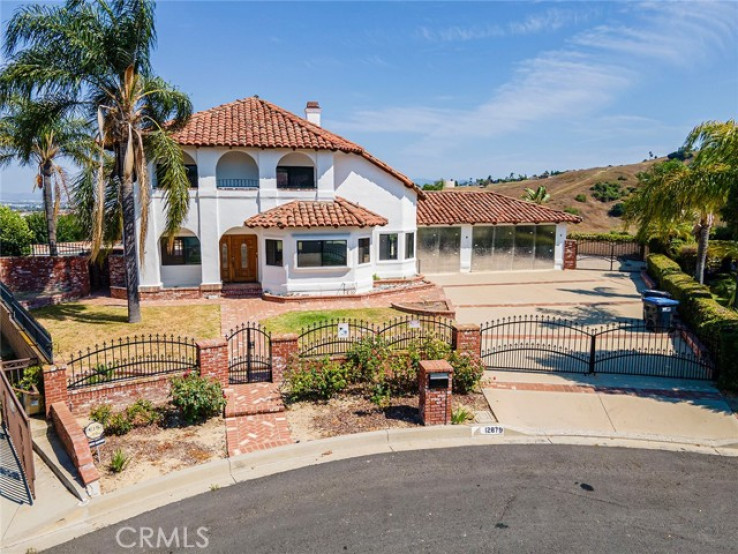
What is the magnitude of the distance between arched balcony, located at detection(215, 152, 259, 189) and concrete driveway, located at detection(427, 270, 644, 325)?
10570 millimetres

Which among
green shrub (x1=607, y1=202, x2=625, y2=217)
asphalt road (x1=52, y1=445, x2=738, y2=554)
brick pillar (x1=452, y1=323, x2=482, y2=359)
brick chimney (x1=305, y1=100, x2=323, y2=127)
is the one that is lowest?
asphalt road (x1=52, y1=445, x2=738, y2=554)

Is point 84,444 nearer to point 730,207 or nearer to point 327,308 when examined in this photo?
point 327,308

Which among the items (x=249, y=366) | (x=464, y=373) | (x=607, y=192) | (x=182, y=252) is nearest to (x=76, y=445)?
(x=249, y=366)

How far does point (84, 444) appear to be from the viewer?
866 centimetres

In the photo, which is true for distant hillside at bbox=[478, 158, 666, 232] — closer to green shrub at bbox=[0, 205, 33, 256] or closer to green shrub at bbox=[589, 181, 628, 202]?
green shrub at bbox=[589, 181, 628, 202]

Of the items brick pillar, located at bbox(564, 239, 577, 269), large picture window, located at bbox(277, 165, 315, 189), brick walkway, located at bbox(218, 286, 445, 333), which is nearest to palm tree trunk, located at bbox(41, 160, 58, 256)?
brick walkway, located at bbox(218, 286, 445, 333)

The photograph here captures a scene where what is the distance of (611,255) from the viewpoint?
33344 mm

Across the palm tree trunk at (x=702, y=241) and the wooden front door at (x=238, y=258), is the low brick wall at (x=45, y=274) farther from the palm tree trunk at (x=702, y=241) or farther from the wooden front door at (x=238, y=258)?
the palm tree trunk at (x=702, y=241)

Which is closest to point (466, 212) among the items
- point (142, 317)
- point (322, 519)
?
point (142, 317)

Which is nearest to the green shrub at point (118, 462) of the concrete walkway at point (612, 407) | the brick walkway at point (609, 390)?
the concrete walkway at point (612, 407)

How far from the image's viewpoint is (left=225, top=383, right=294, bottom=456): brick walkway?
971cm

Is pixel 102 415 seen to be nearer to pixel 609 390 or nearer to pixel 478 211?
pixel 609 390

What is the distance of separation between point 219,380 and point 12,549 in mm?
4844

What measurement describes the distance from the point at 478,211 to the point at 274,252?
14954mm
